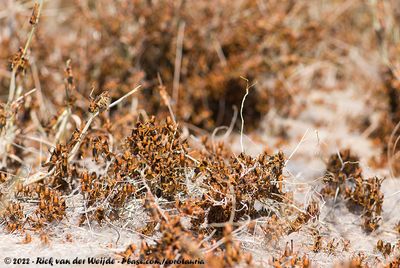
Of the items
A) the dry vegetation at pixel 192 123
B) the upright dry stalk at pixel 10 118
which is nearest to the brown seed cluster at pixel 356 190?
the dry vegetation at pixel 192 123

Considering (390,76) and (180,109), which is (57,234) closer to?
(180,109)

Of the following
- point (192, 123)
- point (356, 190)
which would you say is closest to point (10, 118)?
point (192, 123)

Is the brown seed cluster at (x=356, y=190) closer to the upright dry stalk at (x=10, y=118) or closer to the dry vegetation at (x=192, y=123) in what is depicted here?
the dry vegetation at (x=192, y=123)

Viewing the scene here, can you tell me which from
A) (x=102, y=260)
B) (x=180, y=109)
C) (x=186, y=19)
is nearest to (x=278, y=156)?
(x=102, y=260)

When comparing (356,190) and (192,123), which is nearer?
(356,190)

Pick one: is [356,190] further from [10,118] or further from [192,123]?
[10,118]

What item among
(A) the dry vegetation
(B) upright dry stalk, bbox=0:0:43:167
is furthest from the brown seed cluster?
(B) upright dry stalk, bbox=0:0:43:167

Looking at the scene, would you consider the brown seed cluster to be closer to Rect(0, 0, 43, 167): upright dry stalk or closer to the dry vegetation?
the dry vegetation
